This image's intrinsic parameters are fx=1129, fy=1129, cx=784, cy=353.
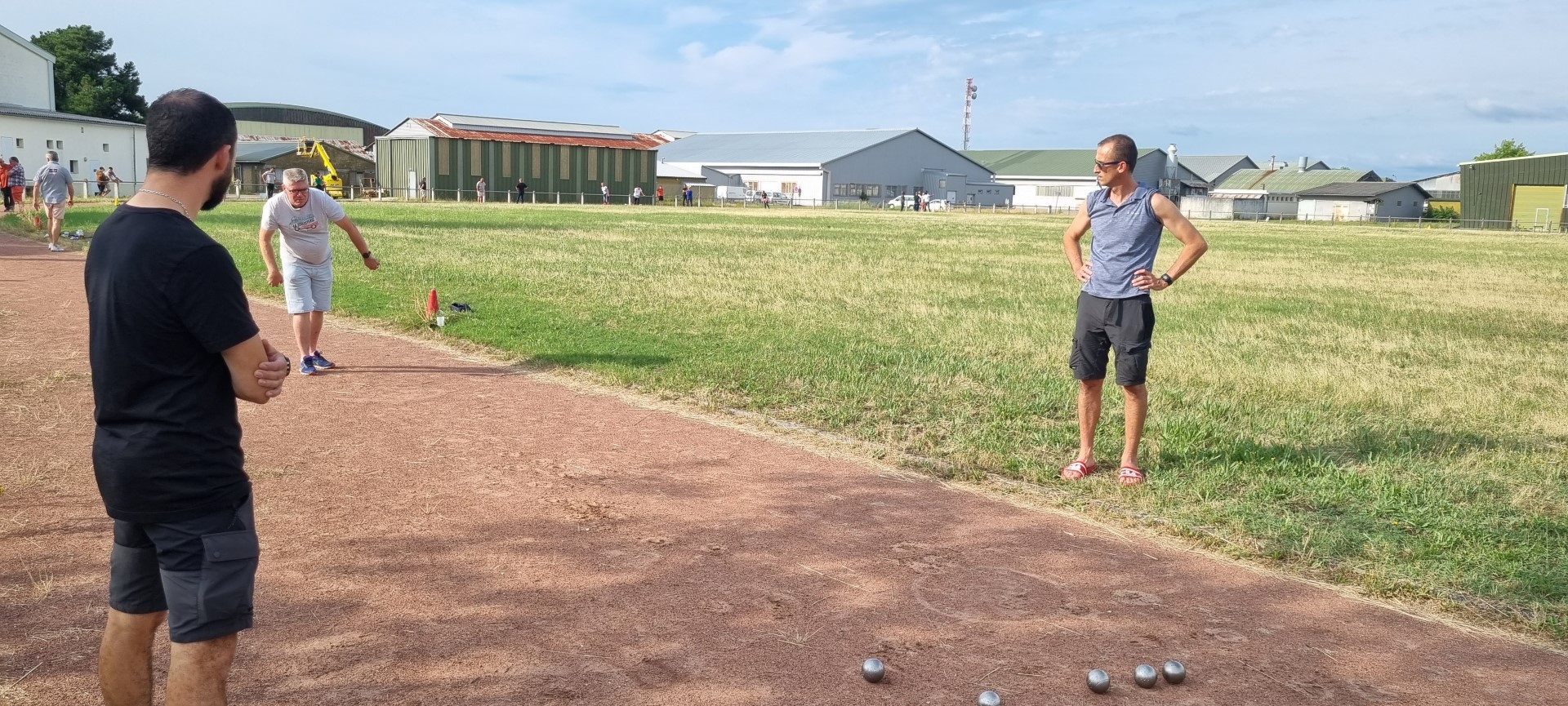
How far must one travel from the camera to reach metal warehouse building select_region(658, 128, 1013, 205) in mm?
85688

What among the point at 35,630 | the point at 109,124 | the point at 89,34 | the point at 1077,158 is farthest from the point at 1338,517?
the point at 1077,158

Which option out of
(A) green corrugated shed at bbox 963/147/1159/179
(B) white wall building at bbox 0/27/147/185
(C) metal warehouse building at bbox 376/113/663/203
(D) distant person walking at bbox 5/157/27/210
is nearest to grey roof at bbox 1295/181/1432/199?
(A) green corrugated shed at bbox 963/147/1159/179

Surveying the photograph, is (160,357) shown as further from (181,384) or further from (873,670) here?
(873,670)

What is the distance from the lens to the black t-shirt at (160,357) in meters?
2.89

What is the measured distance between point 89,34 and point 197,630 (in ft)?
303

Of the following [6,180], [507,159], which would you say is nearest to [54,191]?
[6,180]

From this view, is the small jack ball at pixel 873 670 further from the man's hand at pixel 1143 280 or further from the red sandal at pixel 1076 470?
the man's hand at pixel 1143 280

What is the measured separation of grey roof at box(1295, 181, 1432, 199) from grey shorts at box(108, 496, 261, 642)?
9356 cm

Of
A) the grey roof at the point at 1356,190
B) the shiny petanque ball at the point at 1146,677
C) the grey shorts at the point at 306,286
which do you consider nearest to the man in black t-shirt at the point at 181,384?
the shiny petanque ball at the point at 1146,677

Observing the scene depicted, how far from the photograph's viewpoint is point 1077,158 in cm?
10312

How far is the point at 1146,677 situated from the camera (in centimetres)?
419

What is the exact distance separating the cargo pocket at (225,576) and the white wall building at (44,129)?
56.4m

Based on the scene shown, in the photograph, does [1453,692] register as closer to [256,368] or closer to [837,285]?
[256,368]

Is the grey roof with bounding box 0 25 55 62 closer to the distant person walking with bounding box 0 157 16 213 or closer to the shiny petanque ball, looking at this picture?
the distant person walking with bounding box 0 157 16 213
